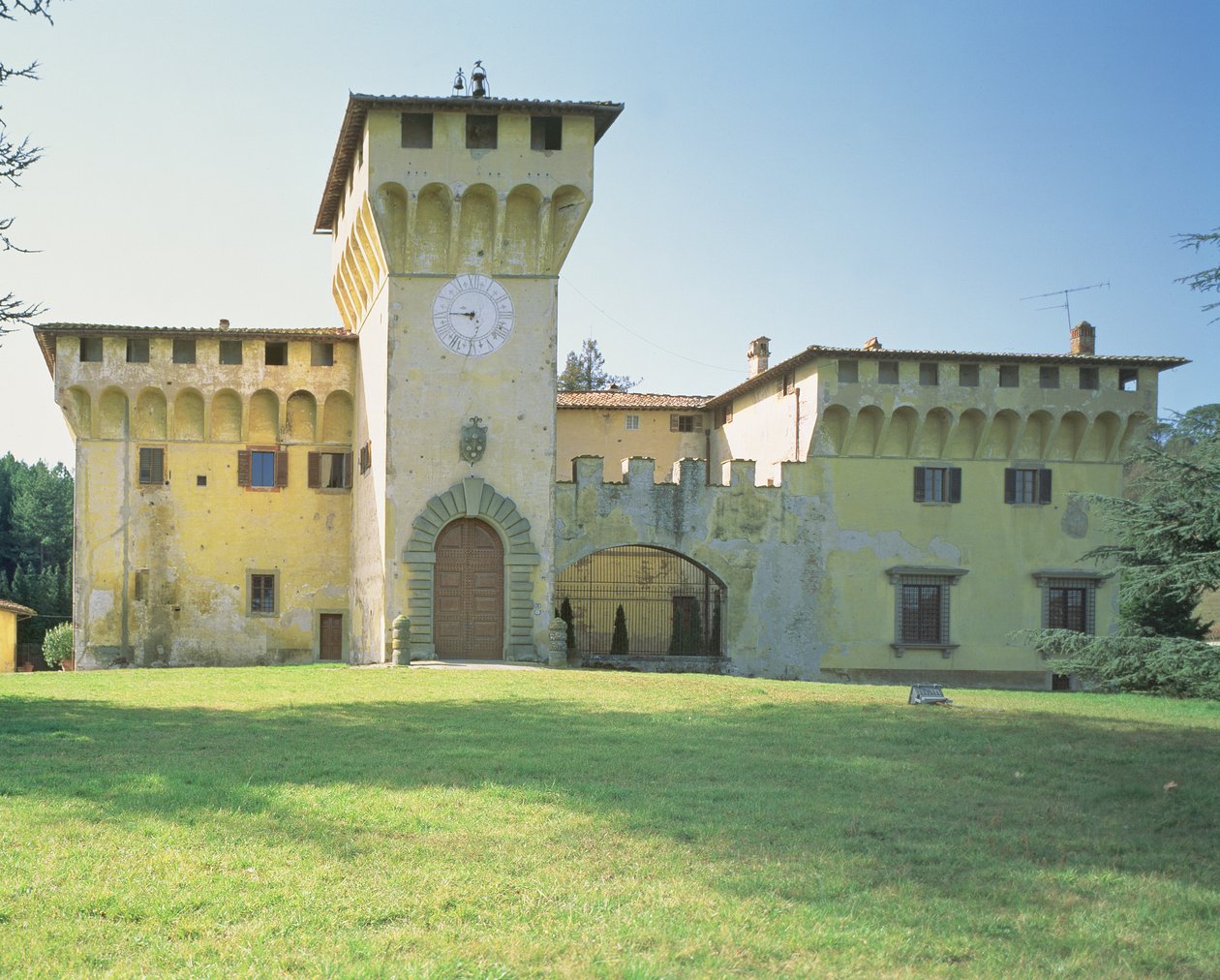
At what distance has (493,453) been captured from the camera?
29781 millimetres

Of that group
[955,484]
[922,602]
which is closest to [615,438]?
[955,484]

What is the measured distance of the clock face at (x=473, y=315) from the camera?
2983 cm

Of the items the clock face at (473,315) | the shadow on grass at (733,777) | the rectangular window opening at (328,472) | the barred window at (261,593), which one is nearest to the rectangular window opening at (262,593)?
the barred window at (261,593)

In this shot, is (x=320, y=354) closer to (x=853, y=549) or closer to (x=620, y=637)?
(x=620, y=637)

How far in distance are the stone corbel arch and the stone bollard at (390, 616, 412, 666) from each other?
1.23m

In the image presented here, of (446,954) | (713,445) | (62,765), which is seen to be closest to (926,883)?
Answer: (446,954)

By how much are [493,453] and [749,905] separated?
2312cm

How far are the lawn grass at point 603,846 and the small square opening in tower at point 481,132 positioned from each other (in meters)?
17.6

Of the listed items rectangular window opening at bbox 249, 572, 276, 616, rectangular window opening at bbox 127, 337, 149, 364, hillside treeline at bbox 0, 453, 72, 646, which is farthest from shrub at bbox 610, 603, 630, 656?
hillside treeline at bbox 0, 453, 72, 646

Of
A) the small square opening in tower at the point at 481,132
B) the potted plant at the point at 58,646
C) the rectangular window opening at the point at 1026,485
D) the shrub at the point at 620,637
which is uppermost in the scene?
the small square opening in tower at the point at 481,132

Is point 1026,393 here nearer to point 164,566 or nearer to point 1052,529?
point 1052,529

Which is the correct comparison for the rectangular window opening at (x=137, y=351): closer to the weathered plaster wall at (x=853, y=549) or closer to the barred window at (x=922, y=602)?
the weathered plaster wall at (x=853, y=549)

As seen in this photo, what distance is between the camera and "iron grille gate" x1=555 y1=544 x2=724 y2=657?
1356 inches

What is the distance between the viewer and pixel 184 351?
112 feet
